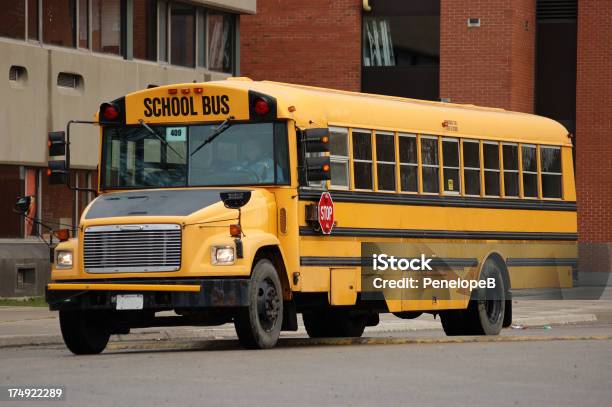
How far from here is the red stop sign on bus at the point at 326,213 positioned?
18000 mm

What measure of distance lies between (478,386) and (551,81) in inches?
1314

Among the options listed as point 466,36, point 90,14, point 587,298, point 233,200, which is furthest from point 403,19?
point 233,200

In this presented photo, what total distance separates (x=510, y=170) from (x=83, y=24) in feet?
43.2

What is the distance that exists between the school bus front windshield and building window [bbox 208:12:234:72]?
18.9 metres

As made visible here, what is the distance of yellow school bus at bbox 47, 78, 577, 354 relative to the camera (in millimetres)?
16609

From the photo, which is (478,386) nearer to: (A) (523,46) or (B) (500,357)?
(B) (500,357)

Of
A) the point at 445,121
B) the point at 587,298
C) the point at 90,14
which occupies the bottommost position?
the point at 587,298

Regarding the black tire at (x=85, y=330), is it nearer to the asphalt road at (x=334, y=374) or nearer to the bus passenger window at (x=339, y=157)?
the asphalt road at (x=334, y=374)

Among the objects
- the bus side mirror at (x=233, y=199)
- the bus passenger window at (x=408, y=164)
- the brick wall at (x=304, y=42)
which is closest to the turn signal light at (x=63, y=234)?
the bus side mirror at (x=233, y=199)

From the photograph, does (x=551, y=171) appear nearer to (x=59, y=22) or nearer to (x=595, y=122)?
(x=59, y=22)

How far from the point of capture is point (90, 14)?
3247 centimetres

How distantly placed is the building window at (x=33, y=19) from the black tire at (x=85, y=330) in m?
13.6

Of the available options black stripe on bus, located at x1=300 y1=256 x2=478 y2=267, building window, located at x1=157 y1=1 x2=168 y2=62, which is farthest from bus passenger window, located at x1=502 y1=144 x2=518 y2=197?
building window, located at x1=157 y1=1 x2=168 y2=62

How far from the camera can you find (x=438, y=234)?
20078 mm
